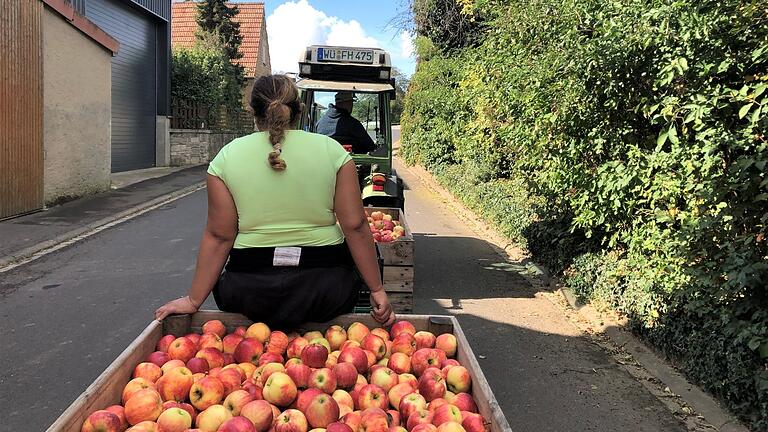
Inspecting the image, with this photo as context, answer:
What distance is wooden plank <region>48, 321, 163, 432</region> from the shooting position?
209cm

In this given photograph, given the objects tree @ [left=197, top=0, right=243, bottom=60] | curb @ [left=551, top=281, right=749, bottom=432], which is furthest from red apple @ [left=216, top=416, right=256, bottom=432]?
tree @ [left=197, top=0, right=243, bottom=60]

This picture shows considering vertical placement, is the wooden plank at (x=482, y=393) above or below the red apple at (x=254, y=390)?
above

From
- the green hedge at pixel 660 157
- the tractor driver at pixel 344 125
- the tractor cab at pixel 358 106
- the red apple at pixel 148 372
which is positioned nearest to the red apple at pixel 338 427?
the red apple at pixel 148 372

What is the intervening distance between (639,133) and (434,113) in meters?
15.6

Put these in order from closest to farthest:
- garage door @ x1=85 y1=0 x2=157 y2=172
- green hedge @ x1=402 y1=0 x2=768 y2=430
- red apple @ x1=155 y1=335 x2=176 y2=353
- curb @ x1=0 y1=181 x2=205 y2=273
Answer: red apple @ x1=155 y1=335 x2=176 y2=353, green hedge @ x1=402 y1=0 x2=768 y2=430, curb @ x1=0 y1=181 x2=205 y2=273, garage door @ x1=85 y1=0 x2=157 y2=172

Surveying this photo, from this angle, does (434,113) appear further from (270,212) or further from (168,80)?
(270,212)

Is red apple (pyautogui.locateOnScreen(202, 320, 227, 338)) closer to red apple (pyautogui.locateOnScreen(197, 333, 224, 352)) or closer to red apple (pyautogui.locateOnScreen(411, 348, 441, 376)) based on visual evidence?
red apple (pyautogui.locateOnScreen(197, 333, 224, 352))

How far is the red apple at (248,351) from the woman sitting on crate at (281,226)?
0.65 ft

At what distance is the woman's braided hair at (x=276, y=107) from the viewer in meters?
2.90

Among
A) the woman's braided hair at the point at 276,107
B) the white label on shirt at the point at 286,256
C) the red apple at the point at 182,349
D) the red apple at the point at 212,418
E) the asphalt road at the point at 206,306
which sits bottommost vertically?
the asphalt road at the point at 206,306

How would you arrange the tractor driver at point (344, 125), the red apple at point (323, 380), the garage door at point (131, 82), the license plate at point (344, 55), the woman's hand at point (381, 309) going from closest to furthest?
the red apple at point (323, 380) → the woman's hand at point (381, 309) → the tractor driver at point (344, 125) → the license plate at point (344, 55) → the garage door at point (131, 82)

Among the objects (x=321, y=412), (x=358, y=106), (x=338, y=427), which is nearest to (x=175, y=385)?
(x=321, y=412)

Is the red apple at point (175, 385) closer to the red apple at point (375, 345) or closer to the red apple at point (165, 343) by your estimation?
the red apple at point (165, 343)

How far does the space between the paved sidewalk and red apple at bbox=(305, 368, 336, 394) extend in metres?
7.58
